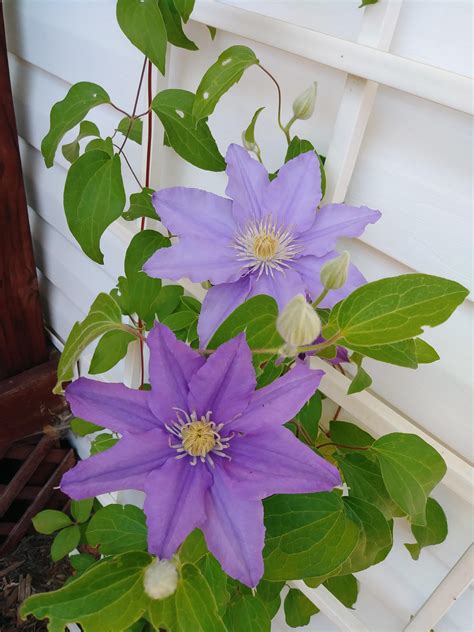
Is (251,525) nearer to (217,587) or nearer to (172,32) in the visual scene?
(217,587)

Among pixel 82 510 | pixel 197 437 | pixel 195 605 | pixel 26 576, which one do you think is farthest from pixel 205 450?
pixel 26 576

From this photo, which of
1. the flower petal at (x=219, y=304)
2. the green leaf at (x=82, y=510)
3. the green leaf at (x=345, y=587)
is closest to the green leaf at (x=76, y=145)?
the flower petal at (x=219, y=304)

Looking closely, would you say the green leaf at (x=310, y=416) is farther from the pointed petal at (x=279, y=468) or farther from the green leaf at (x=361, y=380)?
the pointed petal at (x=279, y=468)

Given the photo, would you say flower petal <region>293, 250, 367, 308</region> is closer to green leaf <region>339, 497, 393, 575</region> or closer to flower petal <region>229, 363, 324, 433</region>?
flower petal <region>229, 363, 324, 433</region>

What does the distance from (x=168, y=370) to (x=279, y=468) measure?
0.12 meters

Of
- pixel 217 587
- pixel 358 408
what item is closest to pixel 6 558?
pixel 217 587

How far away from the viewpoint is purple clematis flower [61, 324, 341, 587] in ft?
1.31

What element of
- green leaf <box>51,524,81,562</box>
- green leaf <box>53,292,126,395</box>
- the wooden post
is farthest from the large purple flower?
green leaf <box>51,524,81,562</box>

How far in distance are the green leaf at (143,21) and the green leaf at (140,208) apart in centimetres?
19

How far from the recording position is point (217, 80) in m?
0.51

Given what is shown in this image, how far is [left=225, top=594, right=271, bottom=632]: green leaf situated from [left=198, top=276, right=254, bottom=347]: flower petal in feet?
1.18

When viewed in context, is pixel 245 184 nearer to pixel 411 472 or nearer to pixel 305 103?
pixel 305 103

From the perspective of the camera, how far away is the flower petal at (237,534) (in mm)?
400

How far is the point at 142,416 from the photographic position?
0.44 m
